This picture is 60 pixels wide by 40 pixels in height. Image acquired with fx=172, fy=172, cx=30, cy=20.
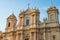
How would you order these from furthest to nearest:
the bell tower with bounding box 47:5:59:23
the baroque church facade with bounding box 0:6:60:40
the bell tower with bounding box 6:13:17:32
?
1. the bell tower with bounding box 6:13:17:32
2. the bell tower with bounding box 47:5:59:23
3. the baroque church facade with bounding box 0:6:60:40

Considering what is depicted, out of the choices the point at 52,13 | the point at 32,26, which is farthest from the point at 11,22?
the point at 52,13

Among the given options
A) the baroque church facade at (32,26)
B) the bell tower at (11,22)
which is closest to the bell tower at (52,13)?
the baroque church facade at (32,26)

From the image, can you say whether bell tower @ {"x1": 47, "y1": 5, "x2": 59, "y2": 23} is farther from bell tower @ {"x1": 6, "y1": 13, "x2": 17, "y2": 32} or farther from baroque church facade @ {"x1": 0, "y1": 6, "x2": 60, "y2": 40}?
bell tower @ {"x1": 6, "y1": 13, "x2": 17, "y2": 32}

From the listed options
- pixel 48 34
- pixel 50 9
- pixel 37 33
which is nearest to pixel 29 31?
pixel 37 33

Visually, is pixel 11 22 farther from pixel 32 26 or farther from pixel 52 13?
pixel 52 13

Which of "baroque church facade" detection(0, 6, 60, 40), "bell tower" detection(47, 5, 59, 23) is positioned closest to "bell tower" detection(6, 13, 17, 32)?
"baroque church facade" detection(0, 6, 60, 40)

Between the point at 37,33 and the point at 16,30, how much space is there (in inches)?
170

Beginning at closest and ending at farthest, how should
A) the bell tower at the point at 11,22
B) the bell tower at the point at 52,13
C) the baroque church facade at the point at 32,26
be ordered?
the baroque church facade at the point at 32,26 → the bell tower at the point at 52,13 → the bell tower at the point at 11,22

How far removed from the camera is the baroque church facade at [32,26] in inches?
1185

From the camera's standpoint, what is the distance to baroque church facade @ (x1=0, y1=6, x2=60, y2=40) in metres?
30.1

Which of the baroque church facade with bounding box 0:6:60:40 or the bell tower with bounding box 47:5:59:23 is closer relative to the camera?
the baroque church facade with bounding box 0:6:60:40

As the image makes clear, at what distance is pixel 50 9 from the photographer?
3139 cm

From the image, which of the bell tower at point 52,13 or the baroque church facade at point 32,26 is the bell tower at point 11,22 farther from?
the bell tower at point 52,13

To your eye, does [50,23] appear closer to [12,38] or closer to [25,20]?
[25,20]
